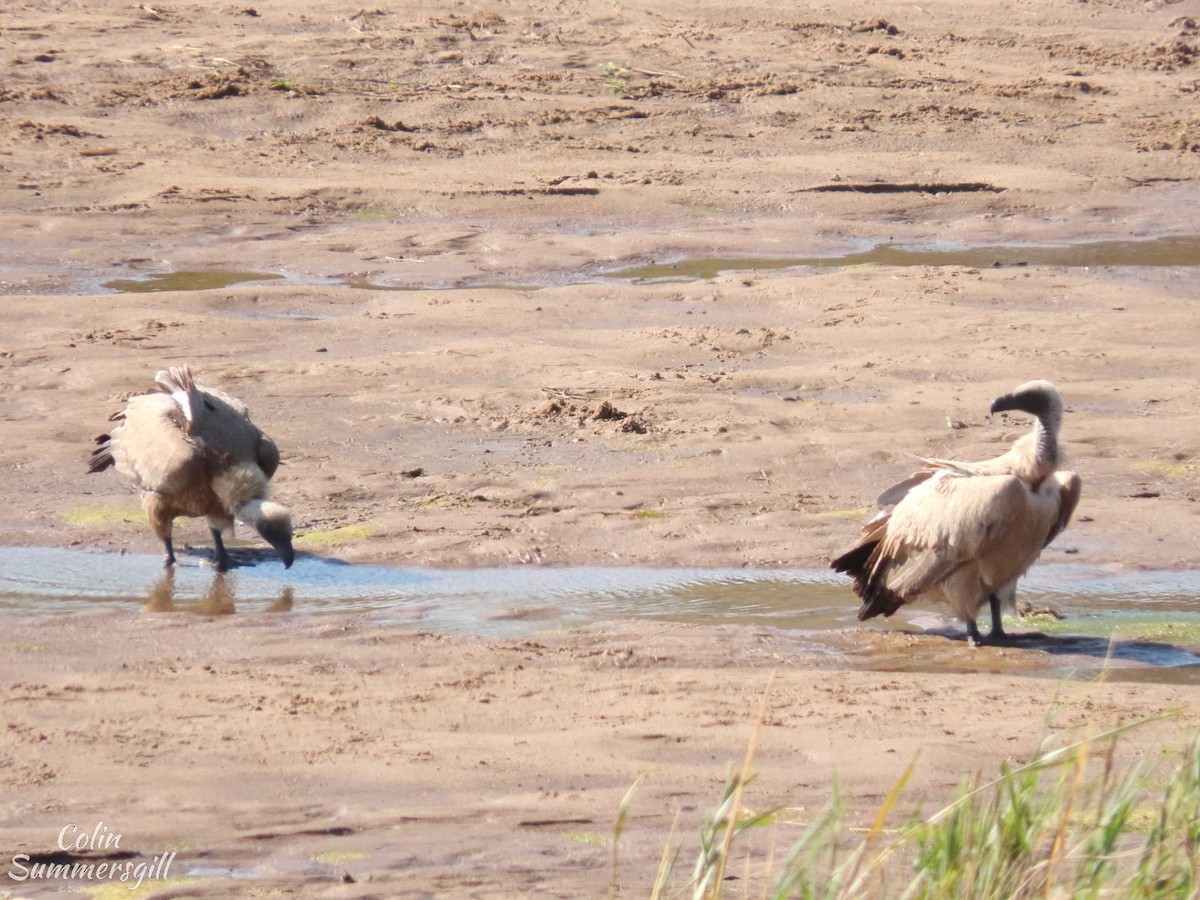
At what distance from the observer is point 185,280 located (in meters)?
12.3

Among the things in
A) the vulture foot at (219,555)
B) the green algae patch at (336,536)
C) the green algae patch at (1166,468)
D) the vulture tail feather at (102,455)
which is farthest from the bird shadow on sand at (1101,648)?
the vulture tail feather at (102,455)

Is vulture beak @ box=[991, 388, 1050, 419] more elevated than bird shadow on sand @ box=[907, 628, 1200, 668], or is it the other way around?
vulture beak @ box=[991, 388, 1050, 419]

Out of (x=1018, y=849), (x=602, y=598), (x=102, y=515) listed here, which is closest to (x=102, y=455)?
(x=102, y=515)

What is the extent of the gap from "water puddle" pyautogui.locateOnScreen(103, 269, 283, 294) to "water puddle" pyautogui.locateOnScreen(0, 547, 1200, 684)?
4.69 meters

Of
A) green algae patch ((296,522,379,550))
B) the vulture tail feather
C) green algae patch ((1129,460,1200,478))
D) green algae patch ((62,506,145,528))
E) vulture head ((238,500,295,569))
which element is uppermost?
the vulture tail feather

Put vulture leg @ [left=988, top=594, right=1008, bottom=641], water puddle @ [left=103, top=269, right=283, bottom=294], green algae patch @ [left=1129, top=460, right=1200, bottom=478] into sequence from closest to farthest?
vulture leg @ [left=988, top=594, right=1008, bottom=641] → green algae patch @ [left=1129, top=460, right=1200, bottom=478] → water puddle @ [left=103, top=269, right=283, bottom=294]

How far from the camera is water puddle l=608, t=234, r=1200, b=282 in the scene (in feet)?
42.1

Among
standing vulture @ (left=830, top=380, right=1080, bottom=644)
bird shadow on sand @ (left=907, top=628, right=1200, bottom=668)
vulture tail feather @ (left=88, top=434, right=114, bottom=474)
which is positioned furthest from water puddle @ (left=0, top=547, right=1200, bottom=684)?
vulture tail feather @ (left=88, top=434, right=114, bottom=474)

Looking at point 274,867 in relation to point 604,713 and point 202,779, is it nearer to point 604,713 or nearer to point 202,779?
point 202,779

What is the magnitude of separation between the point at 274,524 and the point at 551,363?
326 centimetres

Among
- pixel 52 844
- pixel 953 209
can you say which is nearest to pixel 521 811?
pixel 52 844

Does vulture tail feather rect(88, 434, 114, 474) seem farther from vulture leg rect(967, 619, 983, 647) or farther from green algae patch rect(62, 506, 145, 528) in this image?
vulture leg rect(967, 619, 983, 647)

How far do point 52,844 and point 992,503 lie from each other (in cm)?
A: 374

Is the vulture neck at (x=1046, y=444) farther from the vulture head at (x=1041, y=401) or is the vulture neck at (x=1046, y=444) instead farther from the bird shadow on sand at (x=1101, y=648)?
the bird shadow on sand at (x=1101, y=648)
